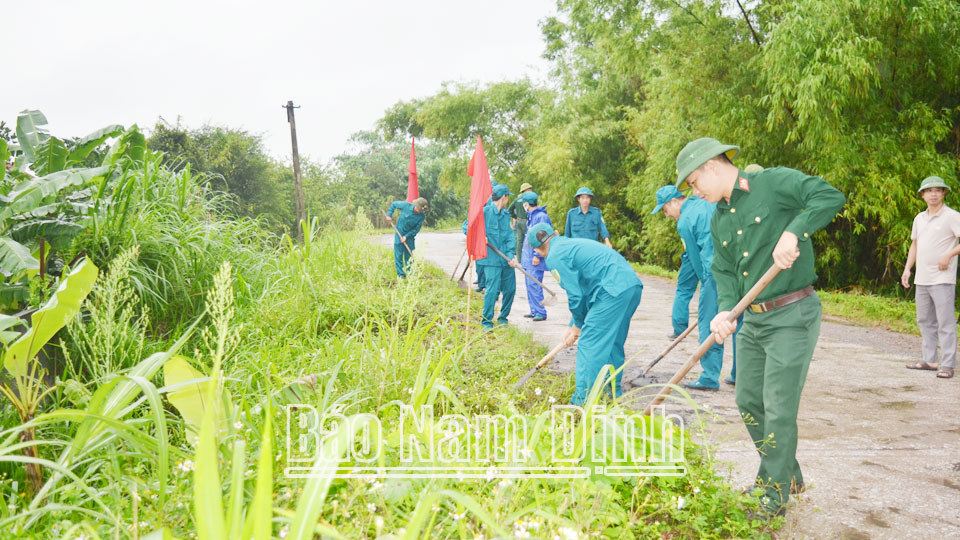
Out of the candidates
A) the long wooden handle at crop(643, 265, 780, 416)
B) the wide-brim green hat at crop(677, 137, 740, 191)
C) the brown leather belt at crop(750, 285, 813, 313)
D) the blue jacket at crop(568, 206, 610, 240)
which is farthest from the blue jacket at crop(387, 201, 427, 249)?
the brown leather belt at crop(750, 285, 813, 313)

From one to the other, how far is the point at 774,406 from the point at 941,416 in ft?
8.03

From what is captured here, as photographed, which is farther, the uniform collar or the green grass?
the green grass

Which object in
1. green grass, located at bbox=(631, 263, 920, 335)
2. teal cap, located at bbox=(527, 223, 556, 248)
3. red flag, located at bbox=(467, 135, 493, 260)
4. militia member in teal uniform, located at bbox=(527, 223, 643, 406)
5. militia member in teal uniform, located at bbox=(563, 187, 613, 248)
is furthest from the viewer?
militia member in teal uniform, located at bbox=(563, 187, 613, 248)

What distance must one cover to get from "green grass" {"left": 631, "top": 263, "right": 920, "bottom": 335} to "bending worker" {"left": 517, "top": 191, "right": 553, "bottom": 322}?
4063 mm

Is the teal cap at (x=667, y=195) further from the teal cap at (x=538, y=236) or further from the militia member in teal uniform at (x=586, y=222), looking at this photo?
the militia member in teal uniform at (x=586, y=222)

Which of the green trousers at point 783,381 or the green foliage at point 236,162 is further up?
the green foliage at point 236,162

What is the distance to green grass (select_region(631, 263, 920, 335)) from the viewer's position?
8.34 m

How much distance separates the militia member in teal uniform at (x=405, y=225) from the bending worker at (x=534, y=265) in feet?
5.38

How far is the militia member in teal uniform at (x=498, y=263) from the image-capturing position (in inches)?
303

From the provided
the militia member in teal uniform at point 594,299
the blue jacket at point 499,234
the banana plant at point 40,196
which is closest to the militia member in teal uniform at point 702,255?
the militia member in teal uniform at point 594,299

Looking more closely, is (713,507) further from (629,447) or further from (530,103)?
(530,103)

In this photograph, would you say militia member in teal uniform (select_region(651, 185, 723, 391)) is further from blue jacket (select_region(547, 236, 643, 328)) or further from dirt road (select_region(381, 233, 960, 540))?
blue jacket (select_region(547, 236, 643, 328))

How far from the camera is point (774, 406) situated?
2.94 metres

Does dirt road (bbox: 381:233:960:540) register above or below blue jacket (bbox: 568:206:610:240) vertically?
below
